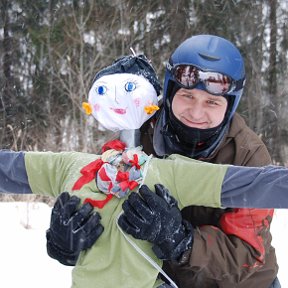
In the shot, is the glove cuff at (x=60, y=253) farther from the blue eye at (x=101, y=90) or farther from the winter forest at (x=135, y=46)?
the winter forest at (x=135, y=46)

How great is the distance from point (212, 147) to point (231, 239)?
1.26 ft

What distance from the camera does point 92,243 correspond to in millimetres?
2016

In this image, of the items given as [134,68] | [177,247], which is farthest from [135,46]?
[177,247]

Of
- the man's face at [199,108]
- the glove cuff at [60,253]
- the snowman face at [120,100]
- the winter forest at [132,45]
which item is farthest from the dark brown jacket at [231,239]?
the winter forest at [132,45]

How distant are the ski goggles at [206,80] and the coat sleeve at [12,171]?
702mm

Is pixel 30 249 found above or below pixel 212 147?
below

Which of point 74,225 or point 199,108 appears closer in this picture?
point 74,225

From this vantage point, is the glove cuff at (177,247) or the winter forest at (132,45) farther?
the winter forest at (132,45)

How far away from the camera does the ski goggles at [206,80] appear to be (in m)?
2.20

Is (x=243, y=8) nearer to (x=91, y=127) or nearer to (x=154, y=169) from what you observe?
(x=91, y=127)

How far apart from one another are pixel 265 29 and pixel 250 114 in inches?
103

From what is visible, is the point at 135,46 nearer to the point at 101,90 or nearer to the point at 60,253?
the point at 101,90

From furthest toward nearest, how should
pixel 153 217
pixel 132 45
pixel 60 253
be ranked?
pixel 132 45, pixel 60 253, pixel 153 217

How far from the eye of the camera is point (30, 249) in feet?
15.7
